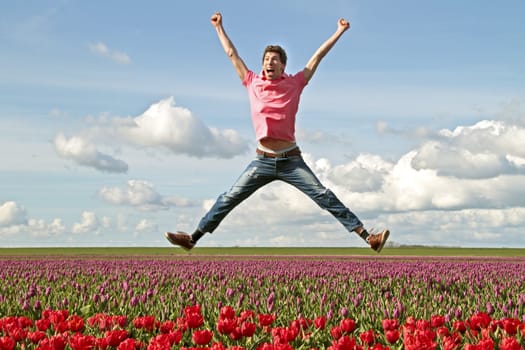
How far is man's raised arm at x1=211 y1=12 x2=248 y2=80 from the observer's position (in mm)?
7949

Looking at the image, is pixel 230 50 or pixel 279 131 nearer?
pixel 279 131

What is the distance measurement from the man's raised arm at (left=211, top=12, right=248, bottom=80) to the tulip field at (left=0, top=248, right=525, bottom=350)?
2.78 meters

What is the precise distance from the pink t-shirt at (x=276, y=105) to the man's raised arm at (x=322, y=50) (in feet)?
0.30

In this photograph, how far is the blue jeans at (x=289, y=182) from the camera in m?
7.70

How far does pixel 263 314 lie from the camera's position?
5.82 meters

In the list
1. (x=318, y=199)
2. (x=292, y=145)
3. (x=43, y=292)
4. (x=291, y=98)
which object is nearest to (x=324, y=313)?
(x=318, y=199)

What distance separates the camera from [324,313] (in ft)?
22.8

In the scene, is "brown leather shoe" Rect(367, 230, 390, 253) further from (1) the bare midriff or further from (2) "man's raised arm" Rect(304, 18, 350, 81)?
(2) "man's raised arm" Rect(304, 18, 350, 81)

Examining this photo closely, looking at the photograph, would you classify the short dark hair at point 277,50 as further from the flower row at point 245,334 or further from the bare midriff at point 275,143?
the flower row at point 245,334

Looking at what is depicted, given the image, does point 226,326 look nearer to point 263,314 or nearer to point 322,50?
point 263,314

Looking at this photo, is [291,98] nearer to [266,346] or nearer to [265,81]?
[265,81]

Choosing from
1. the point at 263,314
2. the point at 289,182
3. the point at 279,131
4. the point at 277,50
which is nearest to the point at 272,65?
the point at 277,50

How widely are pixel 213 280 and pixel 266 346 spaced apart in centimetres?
811

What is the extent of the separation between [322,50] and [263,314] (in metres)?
3.45
